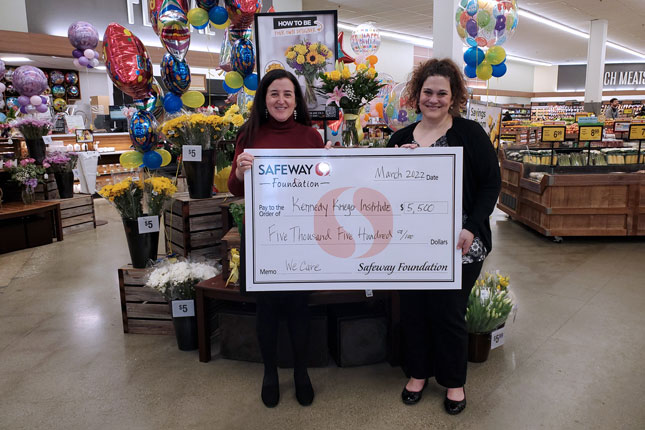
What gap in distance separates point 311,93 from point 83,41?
6.28 m

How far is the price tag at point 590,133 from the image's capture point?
17.7ft

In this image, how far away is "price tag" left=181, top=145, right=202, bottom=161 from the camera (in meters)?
2.94

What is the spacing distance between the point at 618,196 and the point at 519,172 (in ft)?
3.72

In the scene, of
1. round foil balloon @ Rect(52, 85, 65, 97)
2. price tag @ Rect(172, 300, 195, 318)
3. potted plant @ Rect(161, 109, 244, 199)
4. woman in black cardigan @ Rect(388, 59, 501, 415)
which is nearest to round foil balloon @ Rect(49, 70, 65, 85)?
round foil balloon @ Rect(52, 85, 65, 97)

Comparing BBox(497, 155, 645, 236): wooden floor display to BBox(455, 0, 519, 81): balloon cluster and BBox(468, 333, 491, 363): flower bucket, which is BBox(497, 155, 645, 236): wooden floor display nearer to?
BBox(455, 0, 519, 81): balloon cluster

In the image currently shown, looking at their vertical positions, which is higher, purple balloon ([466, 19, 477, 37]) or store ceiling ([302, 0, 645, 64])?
store ceiling ([302, 0, 645, 64])

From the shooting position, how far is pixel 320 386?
2.37 metres

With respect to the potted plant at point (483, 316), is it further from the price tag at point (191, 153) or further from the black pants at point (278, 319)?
the price tag at point (191, 153)

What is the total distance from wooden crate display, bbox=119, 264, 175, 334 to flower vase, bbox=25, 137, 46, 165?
12.5 feet

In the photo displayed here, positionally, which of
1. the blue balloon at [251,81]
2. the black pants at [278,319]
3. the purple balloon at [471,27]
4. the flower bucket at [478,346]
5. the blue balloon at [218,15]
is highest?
the purple balloon at [471,27]

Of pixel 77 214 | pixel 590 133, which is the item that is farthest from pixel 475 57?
pixel 77 214

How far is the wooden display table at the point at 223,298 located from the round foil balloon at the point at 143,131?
1.15 m

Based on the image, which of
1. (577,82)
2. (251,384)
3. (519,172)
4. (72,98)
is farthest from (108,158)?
(577,82)

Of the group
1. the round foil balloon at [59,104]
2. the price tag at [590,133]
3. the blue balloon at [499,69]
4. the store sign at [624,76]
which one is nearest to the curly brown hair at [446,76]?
the blue balloon at [499,69]
